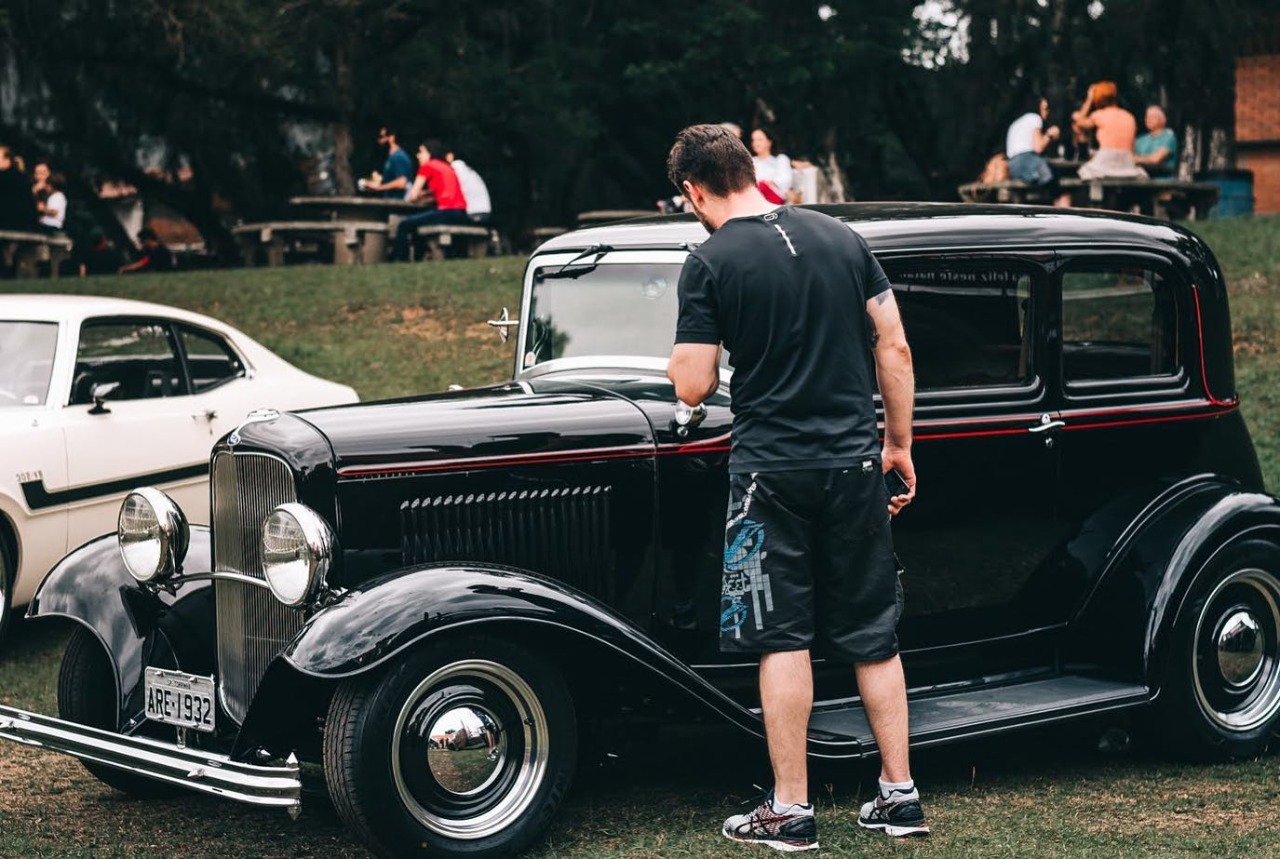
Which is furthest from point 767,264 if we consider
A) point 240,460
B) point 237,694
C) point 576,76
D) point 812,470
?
point 576,76

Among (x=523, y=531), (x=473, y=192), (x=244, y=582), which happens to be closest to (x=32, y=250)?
(x=473, y=192)

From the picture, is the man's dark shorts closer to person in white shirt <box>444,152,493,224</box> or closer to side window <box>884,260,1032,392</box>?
side window <box>884,260,1032,392</box>

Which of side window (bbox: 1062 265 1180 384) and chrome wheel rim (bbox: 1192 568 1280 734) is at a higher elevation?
side window (bbox: 1062 265 1180 384)

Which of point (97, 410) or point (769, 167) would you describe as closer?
point (97, 410)

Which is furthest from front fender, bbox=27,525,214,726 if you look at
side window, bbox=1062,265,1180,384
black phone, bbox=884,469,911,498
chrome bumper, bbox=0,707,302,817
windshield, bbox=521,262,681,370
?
side window, bbox=1062,265,1180,384

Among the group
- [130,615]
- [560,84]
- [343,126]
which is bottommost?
[130,615]

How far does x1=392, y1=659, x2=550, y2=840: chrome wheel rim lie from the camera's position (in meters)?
4.56

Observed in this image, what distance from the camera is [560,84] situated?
→ 25.5 metres

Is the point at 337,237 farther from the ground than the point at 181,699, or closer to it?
farther from the ground

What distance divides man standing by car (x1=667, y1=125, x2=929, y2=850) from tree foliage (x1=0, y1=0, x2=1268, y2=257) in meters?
17.9

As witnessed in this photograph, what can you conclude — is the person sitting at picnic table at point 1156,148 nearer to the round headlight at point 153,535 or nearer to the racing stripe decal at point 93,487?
the racing stripe decal at point 93,487

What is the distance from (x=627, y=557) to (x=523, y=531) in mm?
351

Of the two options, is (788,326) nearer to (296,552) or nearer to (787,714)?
(787,714)

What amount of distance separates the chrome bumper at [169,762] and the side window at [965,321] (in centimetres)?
247
